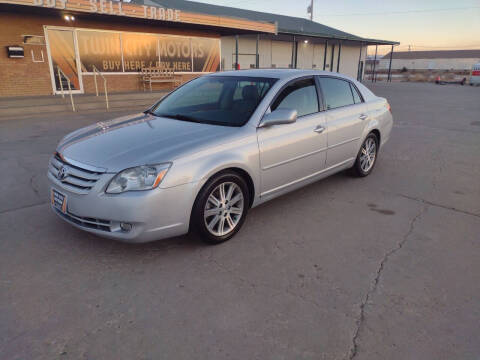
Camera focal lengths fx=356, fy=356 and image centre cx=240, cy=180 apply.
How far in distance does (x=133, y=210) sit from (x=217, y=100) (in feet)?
6.32

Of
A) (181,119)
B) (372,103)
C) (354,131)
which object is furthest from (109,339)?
(372,103)

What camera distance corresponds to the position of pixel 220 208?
3.34 meters

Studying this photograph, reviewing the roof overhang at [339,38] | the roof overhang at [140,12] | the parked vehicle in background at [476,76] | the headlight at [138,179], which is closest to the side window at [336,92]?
the headlight at [138,179]

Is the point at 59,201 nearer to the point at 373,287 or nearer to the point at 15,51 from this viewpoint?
the point at 373,287

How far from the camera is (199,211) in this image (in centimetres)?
312

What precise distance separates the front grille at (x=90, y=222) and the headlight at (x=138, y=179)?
0.29m

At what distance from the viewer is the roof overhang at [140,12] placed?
1079 centimetres

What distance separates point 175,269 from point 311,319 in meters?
1.19

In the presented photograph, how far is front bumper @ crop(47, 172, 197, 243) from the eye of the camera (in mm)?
2830

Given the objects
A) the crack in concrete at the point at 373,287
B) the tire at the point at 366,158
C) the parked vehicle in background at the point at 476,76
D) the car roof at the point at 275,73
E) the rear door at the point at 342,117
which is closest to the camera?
the crack in concrete at the point at 373,287

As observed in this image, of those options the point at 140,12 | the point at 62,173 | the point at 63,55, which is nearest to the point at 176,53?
the point at 140,12

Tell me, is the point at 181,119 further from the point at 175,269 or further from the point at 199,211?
the point at 175,269

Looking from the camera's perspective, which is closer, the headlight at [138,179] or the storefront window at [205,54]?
the headlight at [138,179]

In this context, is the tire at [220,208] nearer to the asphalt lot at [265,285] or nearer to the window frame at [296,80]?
the asphalt lot at [265,285]
